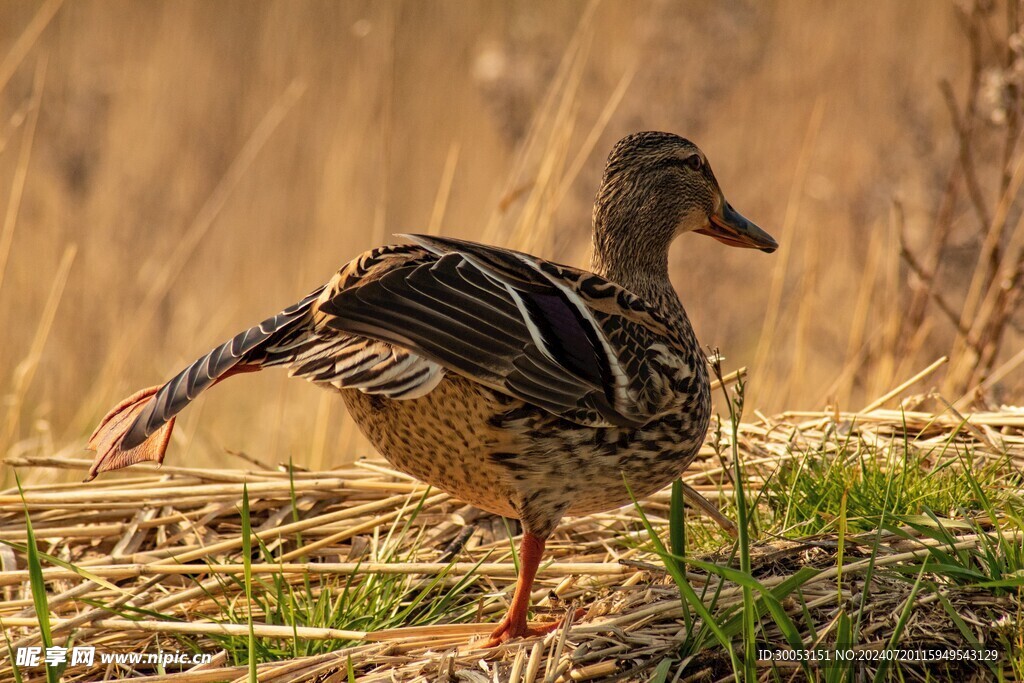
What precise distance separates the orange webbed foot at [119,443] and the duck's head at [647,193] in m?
1.31

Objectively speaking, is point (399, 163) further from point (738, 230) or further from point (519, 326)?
point (519, 326)

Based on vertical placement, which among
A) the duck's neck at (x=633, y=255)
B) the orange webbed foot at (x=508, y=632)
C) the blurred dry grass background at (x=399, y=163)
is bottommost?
the orange webbed foot at (x=508, y=632)

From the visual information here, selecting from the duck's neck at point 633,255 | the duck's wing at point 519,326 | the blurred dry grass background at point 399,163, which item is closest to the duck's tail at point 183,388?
the duck's wing at point 519,326

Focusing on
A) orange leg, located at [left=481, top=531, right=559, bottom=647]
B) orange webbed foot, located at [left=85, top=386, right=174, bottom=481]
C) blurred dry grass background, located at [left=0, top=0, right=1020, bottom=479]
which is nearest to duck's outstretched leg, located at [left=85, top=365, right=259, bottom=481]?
orange webbed foot, located at [left=85, top=386, right=174, bottom=481]

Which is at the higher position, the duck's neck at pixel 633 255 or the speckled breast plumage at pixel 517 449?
the duck's neck at pixel 633 255

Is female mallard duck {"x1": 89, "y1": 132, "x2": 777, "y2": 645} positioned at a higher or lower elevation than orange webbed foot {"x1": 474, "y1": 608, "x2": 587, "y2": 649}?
higher

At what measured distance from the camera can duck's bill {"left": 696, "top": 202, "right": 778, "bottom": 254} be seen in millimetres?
3244

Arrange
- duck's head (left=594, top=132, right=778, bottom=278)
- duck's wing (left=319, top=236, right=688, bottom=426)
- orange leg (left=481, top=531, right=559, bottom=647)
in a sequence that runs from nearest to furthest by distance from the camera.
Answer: duck's wing (left=319, top=236, right=688, bottom=426), orange leg (left=481, top=531, right=559, bottom=647), duck's head (left=594, top=132, right=778, bottom=278)

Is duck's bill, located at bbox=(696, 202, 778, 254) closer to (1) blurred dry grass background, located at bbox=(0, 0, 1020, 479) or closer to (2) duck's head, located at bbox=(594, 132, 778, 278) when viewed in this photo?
(2) duck's head, located at bbox=(594, 132, 778, 278)

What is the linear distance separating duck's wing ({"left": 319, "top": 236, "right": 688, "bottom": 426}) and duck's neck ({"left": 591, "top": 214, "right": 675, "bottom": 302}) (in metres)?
0.34

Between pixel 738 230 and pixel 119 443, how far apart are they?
6.14 ft

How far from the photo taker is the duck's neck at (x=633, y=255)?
3086 millimetres

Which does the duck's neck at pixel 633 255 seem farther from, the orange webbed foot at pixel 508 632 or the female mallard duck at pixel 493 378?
the orange webbed foot at pixel 508 632

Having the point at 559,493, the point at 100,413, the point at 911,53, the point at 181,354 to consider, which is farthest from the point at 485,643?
the point at 911,53
